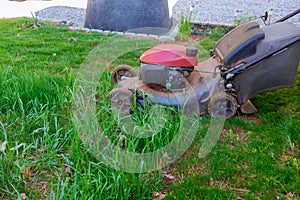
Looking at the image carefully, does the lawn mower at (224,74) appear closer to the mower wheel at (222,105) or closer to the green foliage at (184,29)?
the mower wheel at (222,105)

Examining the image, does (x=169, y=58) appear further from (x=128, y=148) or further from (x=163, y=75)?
(x=128, y=148)

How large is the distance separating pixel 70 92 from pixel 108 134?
1.77 feet

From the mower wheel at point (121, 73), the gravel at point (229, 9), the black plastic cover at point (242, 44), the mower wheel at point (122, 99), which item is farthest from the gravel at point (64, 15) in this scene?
the black plastic cover at point (242, 44)

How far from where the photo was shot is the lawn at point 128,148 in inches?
95.3

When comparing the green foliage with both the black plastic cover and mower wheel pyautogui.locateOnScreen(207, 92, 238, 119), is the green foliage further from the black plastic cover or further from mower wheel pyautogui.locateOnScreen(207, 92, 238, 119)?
mower wheel pyautogui.locateOnScreen(207, 92, 238, 119)

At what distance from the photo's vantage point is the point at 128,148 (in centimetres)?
257

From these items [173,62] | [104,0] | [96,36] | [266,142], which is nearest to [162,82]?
[173,62]

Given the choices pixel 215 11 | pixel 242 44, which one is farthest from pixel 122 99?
pixel 215 11

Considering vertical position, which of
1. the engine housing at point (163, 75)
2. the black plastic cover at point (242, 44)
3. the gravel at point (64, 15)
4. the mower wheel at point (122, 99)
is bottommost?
the mower wheel at point (122, 99)

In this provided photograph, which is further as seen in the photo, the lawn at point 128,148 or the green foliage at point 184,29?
the green foliage at point 184,29

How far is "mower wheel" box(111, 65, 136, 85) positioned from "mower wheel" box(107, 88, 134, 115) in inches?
20.9

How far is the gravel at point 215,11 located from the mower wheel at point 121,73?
3.04 m

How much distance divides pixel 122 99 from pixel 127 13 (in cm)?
299

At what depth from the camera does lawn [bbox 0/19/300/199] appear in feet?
7.94
